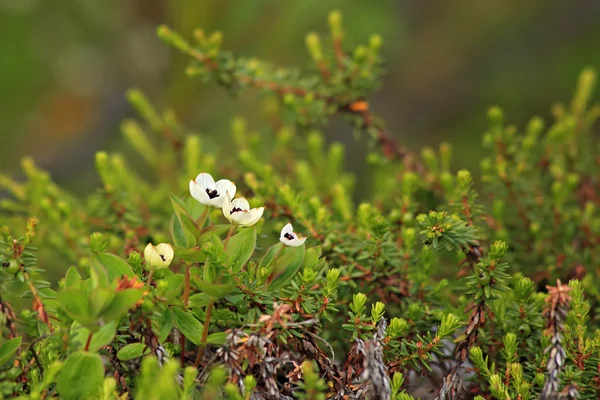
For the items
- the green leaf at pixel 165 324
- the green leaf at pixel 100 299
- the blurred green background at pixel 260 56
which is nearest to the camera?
the green leaf at pixel 100 299

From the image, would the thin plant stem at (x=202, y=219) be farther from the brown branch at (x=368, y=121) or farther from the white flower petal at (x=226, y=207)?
the brown branch at (x=368, y=121)

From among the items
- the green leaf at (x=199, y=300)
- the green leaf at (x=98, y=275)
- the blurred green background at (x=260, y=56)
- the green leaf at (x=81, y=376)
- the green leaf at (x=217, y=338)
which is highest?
the blurred green background at (x=260, y=56)

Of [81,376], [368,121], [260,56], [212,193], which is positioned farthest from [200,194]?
[260,56]

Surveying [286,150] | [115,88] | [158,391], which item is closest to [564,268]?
[286,150]

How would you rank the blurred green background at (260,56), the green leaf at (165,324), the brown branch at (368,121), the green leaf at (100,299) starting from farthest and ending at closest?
1. the blurred green background at (260,56)
2. the brown branch at (368,121)
3. the green leaf at (165,324)
4. the green leaf at (100,299)

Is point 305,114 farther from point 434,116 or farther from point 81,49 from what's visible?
point 434,116

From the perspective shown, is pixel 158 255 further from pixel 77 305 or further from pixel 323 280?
pixel 323 280

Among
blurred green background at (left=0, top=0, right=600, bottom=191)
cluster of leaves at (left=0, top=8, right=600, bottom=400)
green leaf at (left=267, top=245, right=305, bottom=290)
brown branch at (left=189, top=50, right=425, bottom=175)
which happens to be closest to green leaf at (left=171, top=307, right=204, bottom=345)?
cluster of leaves at (left=0, top=8, right=600, bottom=400)

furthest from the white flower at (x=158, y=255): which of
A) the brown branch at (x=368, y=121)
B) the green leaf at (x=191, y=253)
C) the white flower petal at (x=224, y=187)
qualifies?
the brown branch at (x=368, y=121)

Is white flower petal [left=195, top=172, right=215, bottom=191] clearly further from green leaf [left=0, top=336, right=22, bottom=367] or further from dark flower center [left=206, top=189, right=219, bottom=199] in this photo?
green leaf [left=0, top=336, right=22, bottom=367]
